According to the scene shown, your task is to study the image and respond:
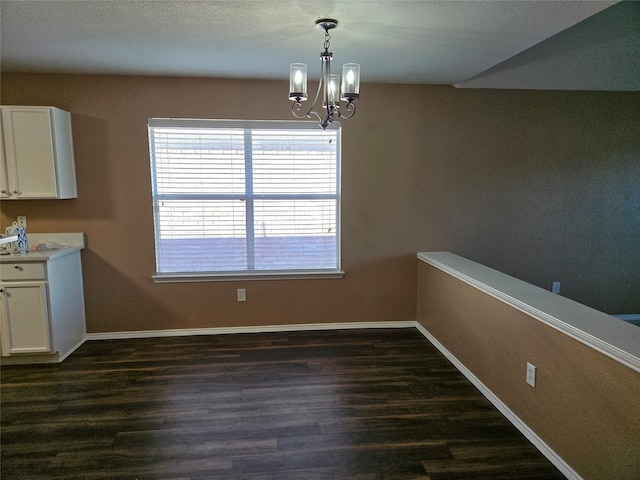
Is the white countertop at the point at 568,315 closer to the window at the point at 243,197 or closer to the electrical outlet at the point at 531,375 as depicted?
the electrical outlet at the point at 531,375

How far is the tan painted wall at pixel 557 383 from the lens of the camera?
1.57 meters

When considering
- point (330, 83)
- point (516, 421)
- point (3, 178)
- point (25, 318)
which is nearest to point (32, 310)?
point (25, 318)

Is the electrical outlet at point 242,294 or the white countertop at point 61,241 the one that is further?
the electrical outlet at point 242,294

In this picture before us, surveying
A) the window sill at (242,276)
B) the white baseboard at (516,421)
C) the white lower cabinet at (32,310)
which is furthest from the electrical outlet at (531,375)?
the white lower cabinet at (32,310)

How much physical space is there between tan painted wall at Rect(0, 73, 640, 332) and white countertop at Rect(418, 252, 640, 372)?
939 millimetres

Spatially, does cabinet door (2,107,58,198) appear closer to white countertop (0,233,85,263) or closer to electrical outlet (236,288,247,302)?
white countertop (0,233,85,263)

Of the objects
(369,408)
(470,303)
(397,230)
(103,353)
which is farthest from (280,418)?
(397,230)

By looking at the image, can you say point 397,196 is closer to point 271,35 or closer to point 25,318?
point 271,35

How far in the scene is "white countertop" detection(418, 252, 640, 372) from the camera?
159cm

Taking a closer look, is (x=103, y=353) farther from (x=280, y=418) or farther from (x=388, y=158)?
(x=388, y=158)

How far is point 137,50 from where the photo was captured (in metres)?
2.62

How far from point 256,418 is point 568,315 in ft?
6.03

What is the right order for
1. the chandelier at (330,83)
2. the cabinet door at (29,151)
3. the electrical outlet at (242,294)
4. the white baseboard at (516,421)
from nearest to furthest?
the white baseboard at (516,421)
the chandelier at (330,83)
the cabinet door at (29,151)
the electrical outlet at (242,294)

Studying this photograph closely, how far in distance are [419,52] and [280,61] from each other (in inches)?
40.1
